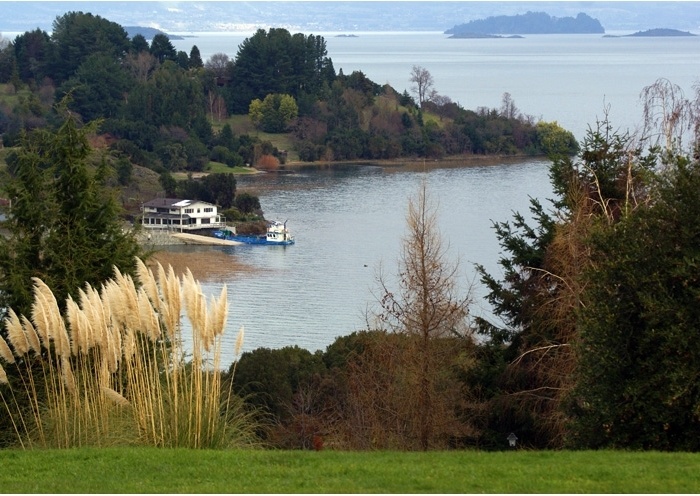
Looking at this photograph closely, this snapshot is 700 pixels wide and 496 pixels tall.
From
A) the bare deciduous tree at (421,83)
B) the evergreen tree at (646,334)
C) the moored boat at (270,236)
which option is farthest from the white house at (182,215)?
the evergreen tree at (646,334)

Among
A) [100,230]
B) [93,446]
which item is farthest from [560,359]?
[93,446]

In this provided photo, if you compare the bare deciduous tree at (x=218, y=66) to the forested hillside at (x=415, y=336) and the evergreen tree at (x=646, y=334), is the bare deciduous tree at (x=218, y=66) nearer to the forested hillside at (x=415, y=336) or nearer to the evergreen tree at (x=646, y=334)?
the forested hillside at (x=415, y=336)

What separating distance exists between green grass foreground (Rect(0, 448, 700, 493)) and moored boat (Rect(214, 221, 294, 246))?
33368 mm

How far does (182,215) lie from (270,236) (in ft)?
18.6

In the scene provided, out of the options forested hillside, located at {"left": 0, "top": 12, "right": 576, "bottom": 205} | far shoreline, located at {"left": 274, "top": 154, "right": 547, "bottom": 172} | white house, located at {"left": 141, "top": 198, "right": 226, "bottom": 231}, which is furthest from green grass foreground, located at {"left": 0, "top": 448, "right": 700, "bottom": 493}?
far shoreline, located at {"left": 274, "top": 154, "right": 547, "bottom": 172}

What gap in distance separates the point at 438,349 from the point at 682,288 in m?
4.10

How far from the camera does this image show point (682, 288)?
6.06 m

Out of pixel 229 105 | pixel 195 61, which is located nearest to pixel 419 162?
pixel 229 105

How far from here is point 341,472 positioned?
5.01 metres

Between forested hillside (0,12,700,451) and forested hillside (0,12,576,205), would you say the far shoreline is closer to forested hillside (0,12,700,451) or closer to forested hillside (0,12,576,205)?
forested hillside (0,12,576,205)

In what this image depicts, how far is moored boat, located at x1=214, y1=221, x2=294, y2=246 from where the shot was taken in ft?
128

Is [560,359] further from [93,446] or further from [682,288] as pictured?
[93,446]

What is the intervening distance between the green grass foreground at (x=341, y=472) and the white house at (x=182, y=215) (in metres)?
37.9

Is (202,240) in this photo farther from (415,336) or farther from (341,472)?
(341,472)
